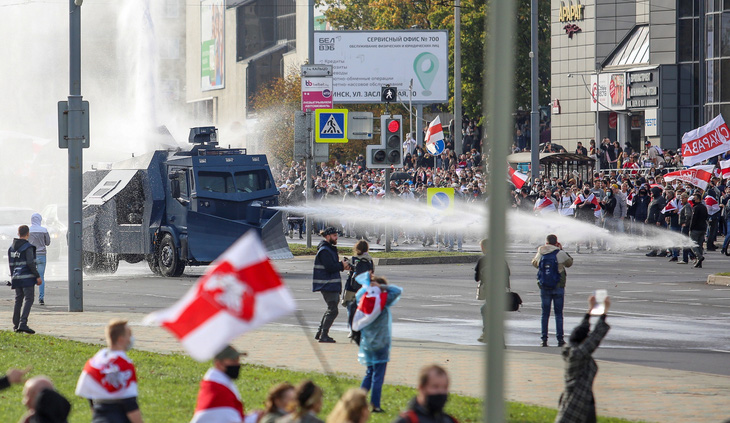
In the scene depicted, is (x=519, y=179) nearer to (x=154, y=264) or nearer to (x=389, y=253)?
(x=389, y=253)

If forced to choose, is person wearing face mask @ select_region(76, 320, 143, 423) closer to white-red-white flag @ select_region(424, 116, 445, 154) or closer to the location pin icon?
white-red-white flag @ select_region(424, 116, 445, 154)

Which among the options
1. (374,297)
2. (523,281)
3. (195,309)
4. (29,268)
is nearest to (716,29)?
(523,281)

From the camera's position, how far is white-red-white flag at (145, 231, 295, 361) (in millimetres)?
5984

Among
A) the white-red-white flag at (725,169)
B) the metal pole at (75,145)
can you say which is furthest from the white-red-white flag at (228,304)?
the white-red-white flag at (725,169)

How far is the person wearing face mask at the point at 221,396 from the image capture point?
21.8ft

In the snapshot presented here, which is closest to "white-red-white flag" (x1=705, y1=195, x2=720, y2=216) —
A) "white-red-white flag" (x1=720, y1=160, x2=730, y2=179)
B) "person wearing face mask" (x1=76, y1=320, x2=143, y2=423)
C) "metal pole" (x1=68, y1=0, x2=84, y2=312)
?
"white-red-white flag" (x1=720, y1=160, x2=730, y2=179)

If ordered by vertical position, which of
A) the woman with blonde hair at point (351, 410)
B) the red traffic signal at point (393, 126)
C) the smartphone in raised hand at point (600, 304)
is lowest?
the woman with blonde hair at point (351, 410)

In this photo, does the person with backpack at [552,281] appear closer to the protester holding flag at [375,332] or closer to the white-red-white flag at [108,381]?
the protester holding flag at [375,332]

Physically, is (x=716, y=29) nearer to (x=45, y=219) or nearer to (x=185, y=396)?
(x=45, y=219)

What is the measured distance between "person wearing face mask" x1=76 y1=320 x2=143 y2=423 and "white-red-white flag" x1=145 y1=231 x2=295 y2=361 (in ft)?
4.24

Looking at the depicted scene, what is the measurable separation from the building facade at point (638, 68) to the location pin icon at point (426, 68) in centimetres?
911

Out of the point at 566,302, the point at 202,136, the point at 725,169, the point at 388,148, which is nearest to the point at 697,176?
the point at 725,169

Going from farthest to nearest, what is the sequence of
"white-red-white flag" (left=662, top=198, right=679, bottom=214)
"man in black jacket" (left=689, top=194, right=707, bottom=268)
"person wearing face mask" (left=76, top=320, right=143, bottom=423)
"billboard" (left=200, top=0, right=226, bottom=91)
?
"billboard" (left=200, top=0, right=226, bottom=91) → "white-red-white flag" (left=662, top=198, right=679, bottom=214) → "man in black jacket" (left=689, top=194, right=707, bottom=268) → "person wearing face mask" (left=76, top=320, right=143, bottom=423)

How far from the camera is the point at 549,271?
1483 cm
